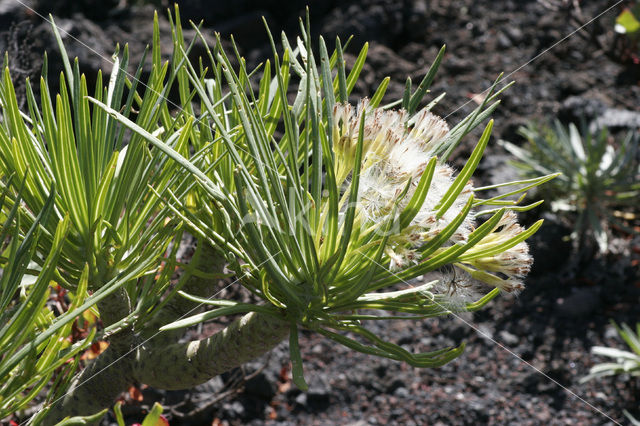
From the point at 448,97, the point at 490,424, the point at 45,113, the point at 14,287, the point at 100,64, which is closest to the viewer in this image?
the point at 14,287

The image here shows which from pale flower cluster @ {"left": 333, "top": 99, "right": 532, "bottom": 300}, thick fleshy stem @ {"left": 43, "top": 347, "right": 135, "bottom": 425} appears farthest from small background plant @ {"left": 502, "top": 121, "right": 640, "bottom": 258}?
thick fleshy stem @ {"left": 43, "top": 347, "right": 135, "bottom": 425}

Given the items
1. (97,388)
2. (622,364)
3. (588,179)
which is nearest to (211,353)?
(97,388)

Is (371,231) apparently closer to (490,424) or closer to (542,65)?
(490,424)

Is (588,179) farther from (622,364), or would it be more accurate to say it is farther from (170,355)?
(170,355)

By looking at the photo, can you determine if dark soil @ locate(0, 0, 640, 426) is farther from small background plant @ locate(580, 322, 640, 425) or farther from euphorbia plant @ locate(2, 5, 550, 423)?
euphorbia plant @ locate(2, 5, 550, 423)

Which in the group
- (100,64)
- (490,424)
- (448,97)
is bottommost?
(490,424)

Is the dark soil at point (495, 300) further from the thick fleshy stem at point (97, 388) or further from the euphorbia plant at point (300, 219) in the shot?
the thick fleshy stem at point (97, 388)

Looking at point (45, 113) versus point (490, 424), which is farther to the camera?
point (490, 424)

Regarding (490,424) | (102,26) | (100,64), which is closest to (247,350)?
(490,424)
